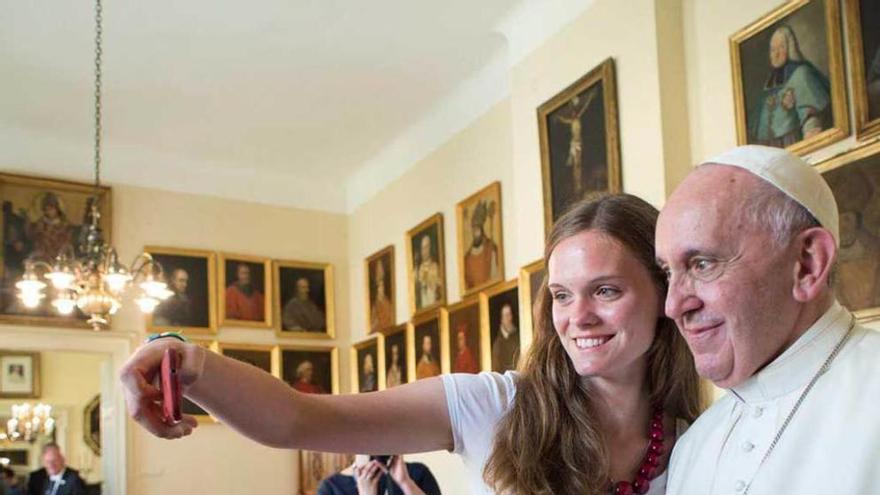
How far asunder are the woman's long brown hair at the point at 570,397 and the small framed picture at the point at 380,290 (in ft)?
30.3

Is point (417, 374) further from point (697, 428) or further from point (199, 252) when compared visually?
point (697, 428)

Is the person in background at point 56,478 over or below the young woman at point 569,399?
below

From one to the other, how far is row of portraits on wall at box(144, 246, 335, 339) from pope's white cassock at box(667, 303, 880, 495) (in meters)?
10.5

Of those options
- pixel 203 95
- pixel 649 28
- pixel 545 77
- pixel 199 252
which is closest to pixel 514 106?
pixel 545 77

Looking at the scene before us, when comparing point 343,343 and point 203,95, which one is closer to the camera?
point 203,95

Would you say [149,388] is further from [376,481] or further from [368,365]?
[368,365]

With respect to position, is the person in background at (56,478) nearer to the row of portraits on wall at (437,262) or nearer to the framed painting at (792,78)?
the row of portraits on wall at (437,262)

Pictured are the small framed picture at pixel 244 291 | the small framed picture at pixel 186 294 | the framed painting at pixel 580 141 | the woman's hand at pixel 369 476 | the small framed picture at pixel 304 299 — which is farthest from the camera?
the small framed picture at pixel 304 299

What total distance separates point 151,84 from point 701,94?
5.96 metres

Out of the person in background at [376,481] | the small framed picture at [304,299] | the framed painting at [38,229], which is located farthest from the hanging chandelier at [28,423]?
the person in background at [376,481]

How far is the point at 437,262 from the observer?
1094 centimetres

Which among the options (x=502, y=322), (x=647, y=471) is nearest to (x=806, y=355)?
(x=647, y=471)

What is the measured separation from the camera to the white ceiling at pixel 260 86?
8875 millimetres

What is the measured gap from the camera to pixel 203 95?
10664mm
